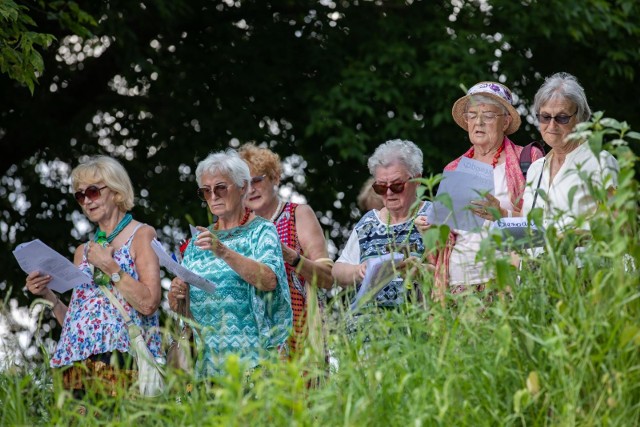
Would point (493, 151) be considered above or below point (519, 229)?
above

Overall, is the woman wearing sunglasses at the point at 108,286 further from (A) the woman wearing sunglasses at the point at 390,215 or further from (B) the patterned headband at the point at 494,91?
(B) the patterned headband at the point at 494,91

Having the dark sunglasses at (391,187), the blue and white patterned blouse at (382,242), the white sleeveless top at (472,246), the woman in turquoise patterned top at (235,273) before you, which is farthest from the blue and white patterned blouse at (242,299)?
the white sleeveless top at (472,246)

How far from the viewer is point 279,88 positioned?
1172 centimetres

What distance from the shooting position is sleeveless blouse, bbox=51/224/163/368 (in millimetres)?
5820

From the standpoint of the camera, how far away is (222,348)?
562 cm

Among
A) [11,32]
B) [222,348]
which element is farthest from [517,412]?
[11,32]

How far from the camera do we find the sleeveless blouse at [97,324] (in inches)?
229

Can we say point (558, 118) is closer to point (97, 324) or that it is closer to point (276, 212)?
point (276, 212)

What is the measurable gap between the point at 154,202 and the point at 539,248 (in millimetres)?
6842

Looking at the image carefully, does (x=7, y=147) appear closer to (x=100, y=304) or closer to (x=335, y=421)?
(x=100, y=304)

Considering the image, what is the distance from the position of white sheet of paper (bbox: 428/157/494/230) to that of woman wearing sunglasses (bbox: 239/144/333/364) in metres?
1.29

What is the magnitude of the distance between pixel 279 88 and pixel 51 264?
6048 mm

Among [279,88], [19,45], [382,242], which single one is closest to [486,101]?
[382,242]

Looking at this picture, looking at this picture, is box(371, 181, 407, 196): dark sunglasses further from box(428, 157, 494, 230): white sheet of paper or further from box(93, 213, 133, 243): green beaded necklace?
box(93, 213, 133, 243): green beaded necklace
